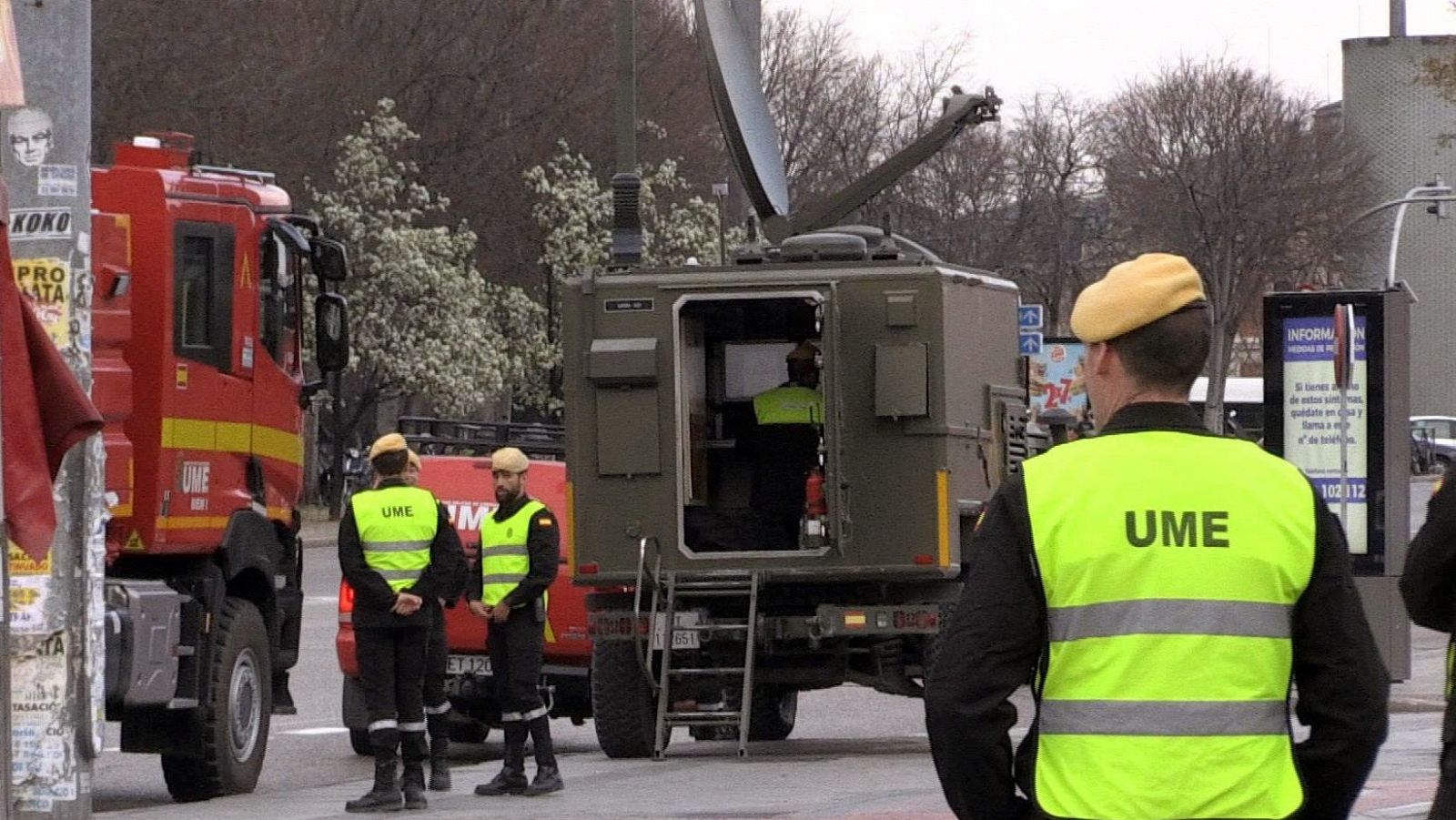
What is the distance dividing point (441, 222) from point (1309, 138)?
25.7 m

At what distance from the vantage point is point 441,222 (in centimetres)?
5059

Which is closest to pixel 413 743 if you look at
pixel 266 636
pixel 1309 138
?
pixel 266 636

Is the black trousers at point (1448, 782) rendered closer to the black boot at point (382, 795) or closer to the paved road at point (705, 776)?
the paved road at point (705, 776)

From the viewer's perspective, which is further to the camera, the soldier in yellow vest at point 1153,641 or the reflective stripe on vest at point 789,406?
the reflective stripe on vest at point 789,406

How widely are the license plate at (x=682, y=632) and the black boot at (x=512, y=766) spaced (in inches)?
64.6

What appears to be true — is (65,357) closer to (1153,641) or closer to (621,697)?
(1153,641)

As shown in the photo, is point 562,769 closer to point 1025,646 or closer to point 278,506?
point 278,506

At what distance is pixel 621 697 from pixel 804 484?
177 cm

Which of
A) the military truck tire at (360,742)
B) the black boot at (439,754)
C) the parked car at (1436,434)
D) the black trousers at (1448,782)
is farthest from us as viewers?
the parked car at (1436,434)

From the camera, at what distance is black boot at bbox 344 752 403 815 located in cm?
1241

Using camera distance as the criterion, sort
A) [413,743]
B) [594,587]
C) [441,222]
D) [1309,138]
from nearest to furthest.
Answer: [413,743] < [594,587] < [441,222] < [1309,138]

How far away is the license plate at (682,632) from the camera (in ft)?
48.6

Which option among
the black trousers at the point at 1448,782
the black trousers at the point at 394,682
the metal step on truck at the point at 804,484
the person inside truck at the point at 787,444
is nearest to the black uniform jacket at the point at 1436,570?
the black trousers at the point at 1448,782

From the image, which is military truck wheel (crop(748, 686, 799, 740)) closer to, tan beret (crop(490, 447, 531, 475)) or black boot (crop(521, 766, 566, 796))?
black boot (crop(521, 766, 566, 796))
